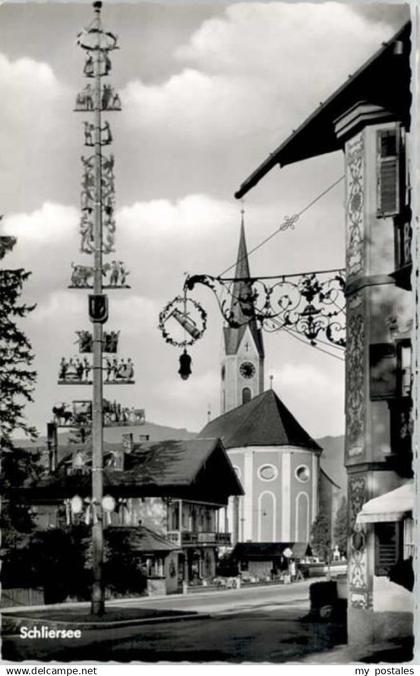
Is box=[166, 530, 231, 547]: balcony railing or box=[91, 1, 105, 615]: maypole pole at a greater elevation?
box=[91, 1, 105, 615]: maypole pole

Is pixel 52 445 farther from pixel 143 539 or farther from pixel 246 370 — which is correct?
pixel 246 370

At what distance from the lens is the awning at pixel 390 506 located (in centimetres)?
1130

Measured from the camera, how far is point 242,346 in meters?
12.6

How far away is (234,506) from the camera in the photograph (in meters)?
12.8

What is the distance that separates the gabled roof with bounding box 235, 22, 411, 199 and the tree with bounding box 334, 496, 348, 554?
3.12 meters

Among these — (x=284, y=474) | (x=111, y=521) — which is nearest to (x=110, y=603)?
(x=111, y=521)

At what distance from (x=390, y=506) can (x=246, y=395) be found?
176 cm

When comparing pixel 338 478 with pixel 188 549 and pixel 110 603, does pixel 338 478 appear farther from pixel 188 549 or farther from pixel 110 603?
pixel 110 603

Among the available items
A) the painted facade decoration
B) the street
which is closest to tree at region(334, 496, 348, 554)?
the painted facade decoration

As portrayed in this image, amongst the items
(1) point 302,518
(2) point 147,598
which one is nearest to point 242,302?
(1) point 302,518

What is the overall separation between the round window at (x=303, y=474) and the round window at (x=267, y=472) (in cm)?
22

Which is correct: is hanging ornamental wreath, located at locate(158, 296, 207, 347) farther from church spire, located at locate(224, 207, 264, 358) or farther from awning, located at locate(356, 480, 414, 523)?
awning, located at locate(356, 480, 414, 523)

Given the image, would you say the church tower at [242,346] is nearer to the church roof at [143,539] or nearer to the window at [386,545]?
the church roof at [143,539]

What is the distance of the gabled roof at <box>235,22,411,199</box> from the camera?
11.5 meters
